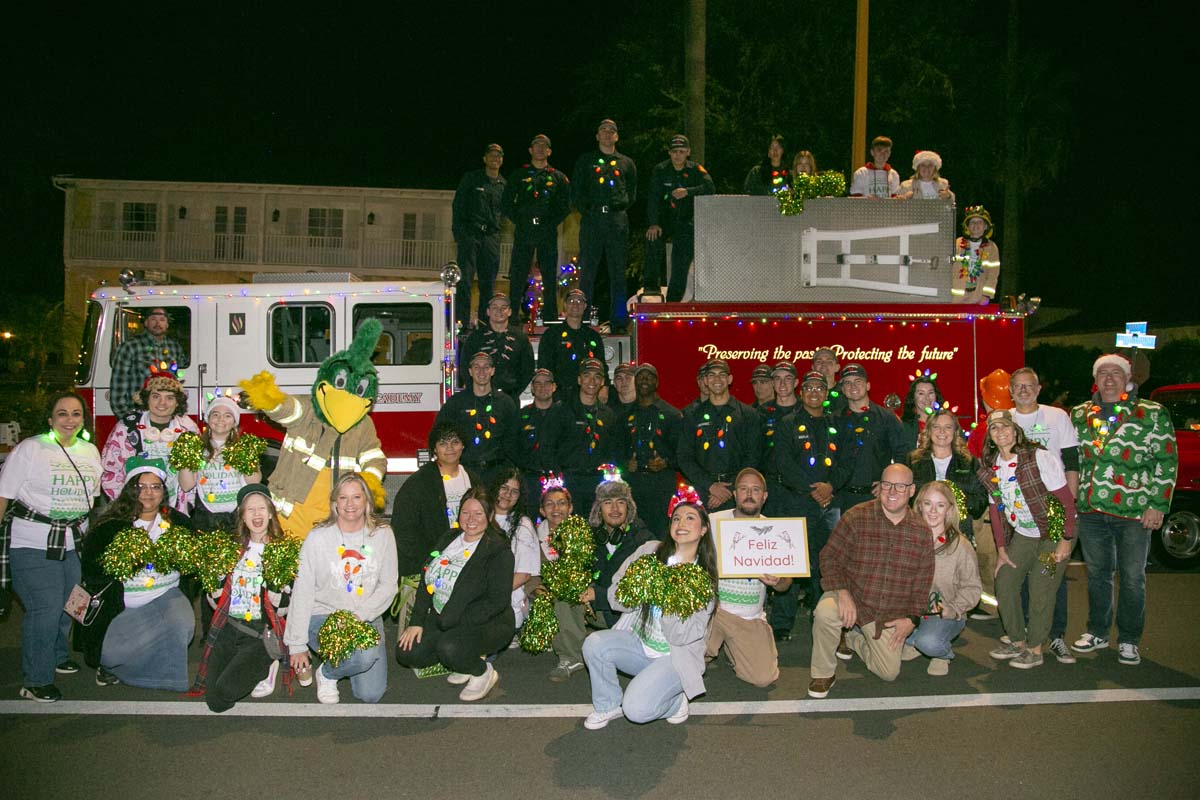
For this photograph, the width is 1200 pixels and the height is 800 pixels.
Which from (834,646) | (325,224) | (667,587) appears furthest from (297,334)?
(325,224)

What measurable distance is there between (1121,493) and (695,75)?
880 cm

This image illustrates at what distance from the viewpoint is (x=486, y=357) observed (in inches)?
311

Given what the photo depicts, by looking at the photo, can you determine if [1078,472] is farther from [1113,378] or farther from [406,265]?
[406,265]

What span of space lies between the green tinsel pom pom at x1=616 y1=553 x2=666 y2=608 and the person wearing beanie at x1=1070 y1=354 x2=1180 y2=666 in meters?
3.30

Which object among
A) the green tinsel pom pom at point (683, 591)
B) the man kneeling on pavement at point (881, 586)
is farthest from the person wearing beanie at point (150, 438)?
the man kneeling on pavement at point (881, 586)

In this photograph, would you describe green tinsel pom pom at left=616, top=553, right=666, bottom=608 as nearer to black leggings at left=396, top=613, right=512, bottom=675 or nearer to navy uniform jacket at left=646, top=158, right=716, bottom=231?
black leggings at left=396, top=613, right=512, bottom=675

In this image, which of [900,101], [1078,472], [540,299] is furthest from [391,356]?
[900,101]

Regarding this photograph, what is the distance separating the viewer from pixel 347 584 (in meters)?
5.73

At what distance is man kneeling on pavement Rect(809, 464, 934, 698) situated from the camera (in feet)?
19.3

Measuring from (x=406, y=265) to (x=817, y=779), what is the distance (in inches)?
1054

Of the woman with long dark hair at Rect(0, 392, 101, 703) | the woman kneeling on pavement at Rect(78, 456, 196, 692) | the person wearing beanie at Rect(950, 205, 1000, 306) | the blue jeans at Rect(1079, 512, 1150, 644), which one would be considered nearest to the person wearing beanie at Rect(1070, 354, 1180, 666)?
the blue jeans at Rect(1079, 512, 1150, 644)

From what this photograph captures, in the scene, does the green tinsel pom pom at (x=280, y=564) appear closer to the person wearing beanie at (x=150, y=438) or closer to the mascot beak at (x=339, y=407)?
the mascot beak at (x=339, y=407)

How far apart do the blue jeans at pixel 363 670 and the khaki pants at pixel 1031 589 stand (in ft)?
13.5

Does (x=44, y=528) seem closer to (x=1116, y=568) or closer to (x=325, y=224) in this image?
(x=1116, y=568)
